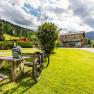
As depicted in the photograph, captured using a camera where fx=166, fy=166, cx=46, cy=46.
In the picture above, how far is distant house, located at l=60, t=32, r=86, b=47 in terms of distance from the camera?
85250 millimetres

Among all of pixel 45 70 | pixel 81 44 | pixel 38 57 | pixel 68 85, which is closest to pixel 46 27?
pixel 45 70

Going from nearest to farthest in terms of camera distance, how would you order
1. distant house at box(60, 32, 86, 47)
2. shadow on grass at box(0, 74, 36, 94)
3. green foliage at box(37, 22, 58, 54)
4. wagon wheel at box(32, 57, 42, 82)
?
1. shadow on grass at box(0, 74, 36, 94)
2. wagon wheel at box(32, 57, 42, 82)
3. green foliage at box(37, 22, 58, 54)
4. distant house at box(60, 32, 86, 47)

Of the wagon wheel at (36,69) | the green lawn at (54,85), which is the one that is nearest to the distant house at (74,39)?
the green lawn at (54,85)

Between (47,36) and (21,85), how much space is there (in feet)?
38.1

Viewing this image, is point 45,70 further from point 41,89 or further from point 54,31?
point 54,31

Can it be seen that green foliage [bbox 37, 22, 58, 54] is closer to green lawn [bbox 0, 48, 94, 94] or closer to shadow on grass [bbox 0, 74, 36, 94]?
green lawn [bbox 0, 48, 94, 94]

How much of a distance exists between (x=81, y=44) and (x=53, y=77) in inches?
3040

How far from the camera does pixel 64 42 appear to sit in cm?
9019

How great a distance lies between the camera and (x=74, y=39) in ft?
287

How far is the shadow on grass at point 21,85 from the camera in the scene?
7538mm

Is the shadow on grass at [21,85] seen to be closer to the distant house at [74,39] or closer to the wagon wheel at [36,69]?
the wagon wheel at [36,69]

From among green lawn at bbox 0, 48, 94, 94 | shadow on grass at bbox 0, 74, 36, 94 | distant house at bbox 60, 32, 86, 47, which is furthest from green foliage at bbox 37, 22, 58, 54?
distant house at bbox 60, 32, 86, 47

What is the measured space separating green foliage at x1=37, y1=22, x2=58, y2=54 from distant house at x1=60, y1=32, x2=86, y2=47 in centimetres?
6479

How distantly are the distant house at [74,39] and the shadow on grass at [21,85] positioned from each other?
75947 mm
